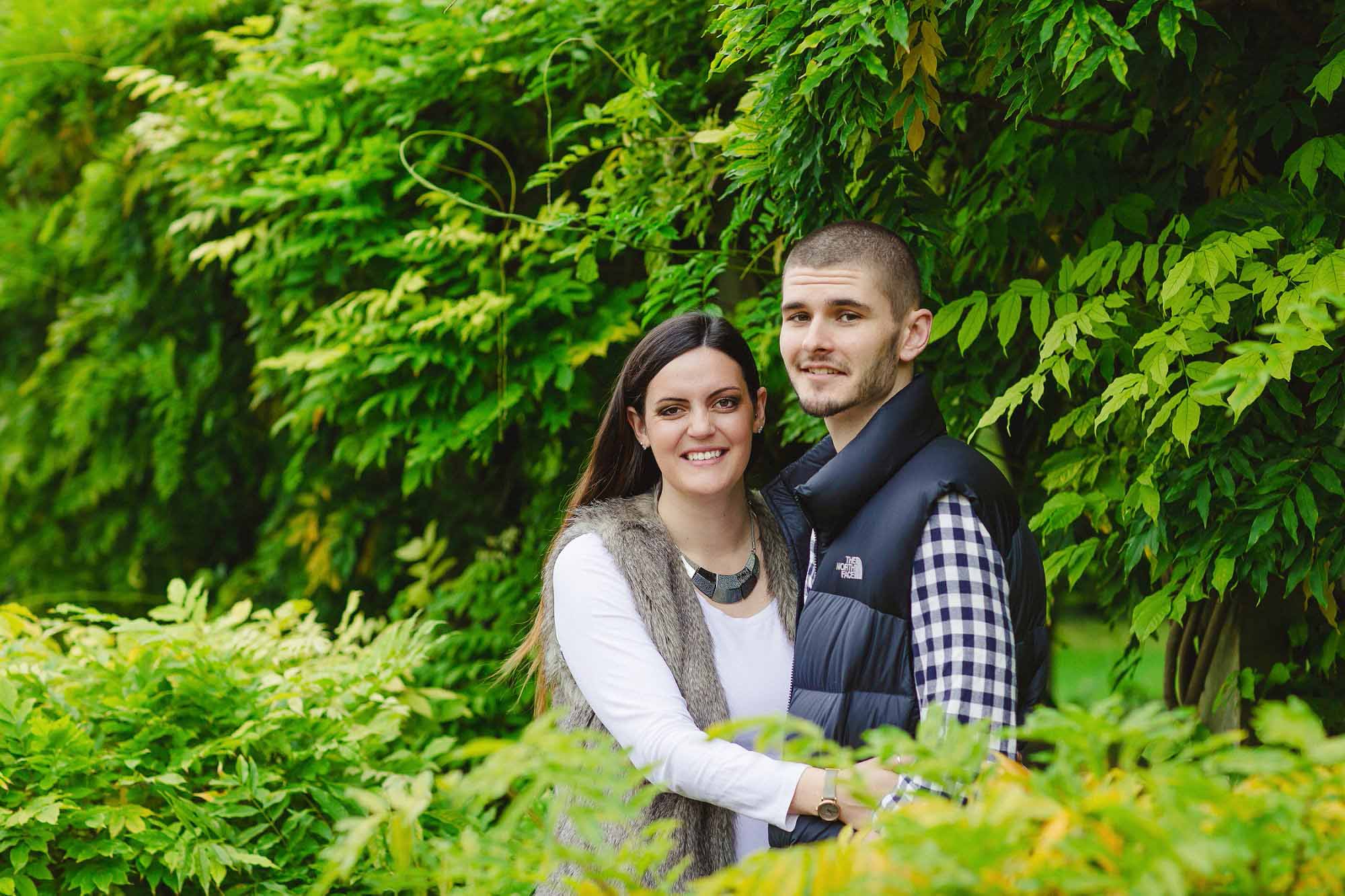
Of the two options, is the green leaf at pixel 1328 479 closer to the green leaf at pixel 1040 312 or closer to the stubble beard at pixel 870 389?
the green leaf at pixel 1040 312

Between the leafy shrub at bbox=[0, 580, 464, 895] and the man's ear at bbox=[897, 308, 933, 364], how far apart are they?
176cm

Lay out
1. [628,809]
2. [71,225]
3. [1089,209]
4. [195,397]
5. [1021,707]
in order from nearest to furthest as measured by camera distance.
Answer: [628,809] → [1021,707] → [1089,209] → [195,397] → [71,225]

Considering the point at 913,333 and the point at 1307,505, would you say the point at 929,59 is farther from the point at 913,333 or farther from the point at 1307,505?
the point at 1307,505

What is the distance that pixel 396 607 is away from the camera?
4.52 meters

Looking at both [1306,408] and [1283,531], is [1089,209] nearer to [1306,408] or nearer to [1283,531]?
[1306,408]

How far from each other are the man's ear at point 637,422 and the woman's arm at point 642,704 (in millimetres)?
300

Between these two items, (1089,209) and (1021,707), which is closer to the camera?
(1021,707)

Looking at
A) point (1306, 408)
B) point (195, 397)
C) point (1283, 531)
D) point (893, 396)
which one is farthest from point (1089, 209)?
point (195, 397)

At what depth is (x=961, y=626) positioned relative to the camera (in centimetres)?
200

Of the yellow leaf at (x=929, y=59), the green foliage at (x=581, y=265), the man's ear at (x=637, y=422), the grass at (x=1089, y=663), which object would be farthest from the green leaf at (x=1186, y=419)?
the grass at (x=1089, y=663)

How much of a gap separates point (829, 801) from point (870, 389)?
0.73 m

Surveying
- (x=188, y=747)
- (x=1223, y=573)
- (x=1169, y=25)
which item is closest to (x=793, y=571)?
(x=1223, y=573)

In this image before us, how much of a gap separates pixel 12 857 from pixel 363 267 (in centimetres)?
216

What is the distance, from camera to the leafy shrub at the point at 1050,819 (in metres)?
1.16
